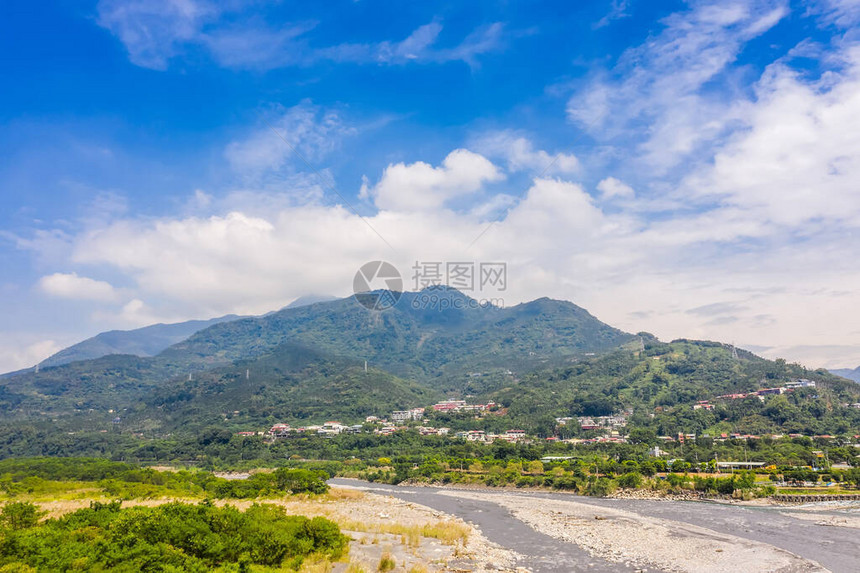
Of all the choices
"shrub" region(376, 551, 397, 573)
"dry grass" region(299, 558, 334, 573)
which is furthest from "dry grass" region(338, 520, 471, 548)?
"dry grass" region(299, 558, 334, 573)

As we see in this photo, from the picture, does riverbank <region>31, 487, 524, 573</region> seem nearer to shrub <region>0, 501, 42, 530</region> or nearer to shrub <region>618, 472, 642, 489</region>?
shrub <region>0, 501, 42, 530</region>

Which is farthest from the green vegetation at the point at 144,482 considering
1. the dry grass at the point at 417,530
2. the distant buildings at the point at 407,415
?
the distant buildings at the point at 407,415

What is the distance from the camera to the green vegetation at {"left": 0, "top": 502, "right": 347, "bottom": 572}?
14.2 meters

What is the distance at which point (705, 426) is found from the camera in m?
89.6

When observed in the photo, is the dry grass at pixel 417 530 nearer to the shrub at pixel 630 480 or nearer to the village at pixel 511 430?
the shrub at pixel 630 480

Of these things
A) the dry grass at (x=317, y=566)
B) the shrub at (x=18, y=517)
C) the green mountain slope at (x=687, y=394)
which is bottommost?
the dry grass at (x=317, y=566)

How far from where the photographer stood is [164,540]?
16375 mm

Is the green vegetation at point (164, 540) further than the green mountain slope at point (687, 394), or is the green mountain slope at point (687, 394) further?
the green mountain slope at point (687, 394)

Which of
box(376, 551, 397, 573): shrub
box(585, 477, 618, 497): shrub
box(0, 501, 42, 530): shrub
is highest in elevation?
box(0, 501, 42, 530): shrub

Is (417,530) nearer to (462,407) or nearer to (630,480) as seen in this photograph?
(630,480)

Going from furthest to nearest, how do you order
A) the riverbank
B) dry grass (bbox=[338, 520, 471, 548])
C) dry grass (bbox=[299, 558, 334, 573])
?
dry grass (bbox=[338, 520, 471, 548]) < the riverbank < dry grass (bbox=[299, 558, 334, 573])

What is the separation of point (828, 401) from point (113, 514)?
4270 inches

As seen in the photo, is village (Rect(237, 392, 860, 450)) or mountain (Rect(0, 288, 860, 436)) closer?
village (Rect(237, 392, 860, 450))

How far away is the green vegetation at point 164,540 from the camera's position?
14.2 m
